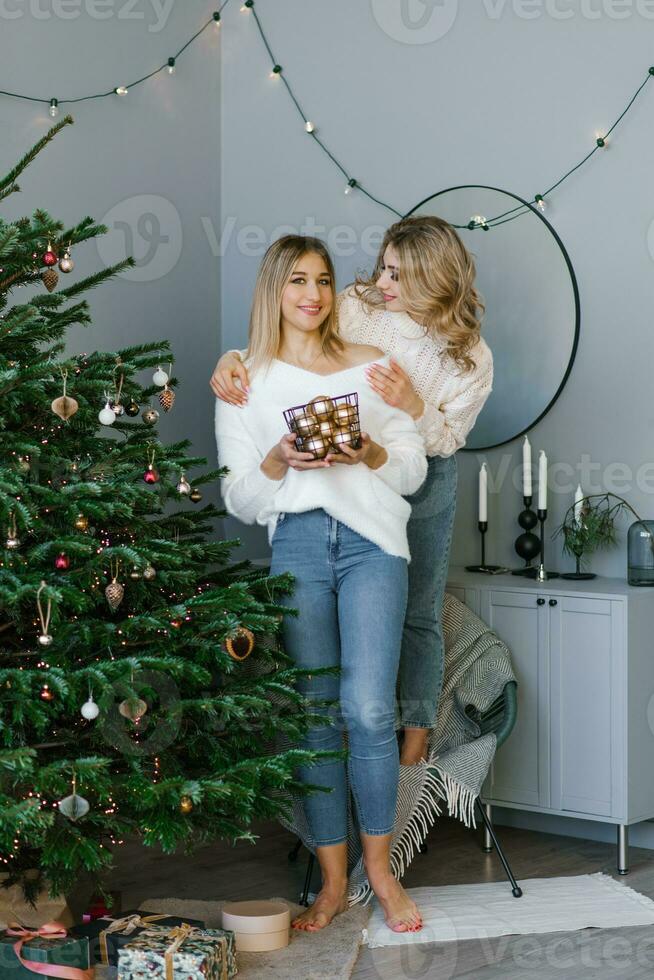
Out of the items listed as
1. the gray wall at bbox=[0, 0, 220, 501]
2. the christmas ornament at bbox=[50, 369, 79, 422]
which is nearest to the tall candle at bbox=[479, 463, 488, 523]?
the gray wall at bbox=[0, 0, 220, 501]

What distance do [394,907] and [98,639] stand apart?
2.94 feet

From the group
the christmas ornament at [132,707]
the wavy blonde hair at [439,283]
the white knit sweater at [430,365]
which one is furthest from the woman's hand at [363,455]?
the christmas ornament at [132,707]

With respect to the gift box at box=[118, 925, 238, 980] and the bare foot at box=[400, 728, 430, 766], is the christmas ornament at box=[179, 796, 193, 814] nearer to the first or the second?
the gift box at box=[118, 925, 238, 980]

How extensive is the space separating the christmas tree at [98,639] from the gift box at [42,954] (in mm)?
98

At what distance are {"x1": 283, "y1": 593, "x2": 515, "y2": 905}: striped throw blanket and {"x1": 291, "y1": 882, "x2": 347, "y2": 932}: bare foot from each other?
0.24ft

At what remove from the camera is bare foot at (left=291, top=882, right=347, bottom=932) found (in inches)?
96.2

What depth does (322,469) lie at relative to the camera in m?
2.40

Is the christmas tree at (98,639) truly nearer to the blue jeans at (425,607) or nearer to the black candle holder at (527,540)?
the blue jeans at (425,607)

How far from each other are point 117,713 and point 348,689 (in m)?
0.57

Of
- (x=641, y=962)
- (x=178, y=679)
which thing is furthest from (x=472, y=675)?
(x=178, y=679)

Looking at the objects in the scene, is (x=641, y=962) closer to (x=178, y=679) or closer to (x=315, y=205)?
(x=178, y=679)

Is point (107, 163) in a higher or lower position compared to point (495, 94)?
lower

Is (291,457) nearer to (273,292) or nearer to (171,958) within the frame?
(273,292)

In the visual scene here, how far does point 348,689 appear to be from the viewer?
240 cm
